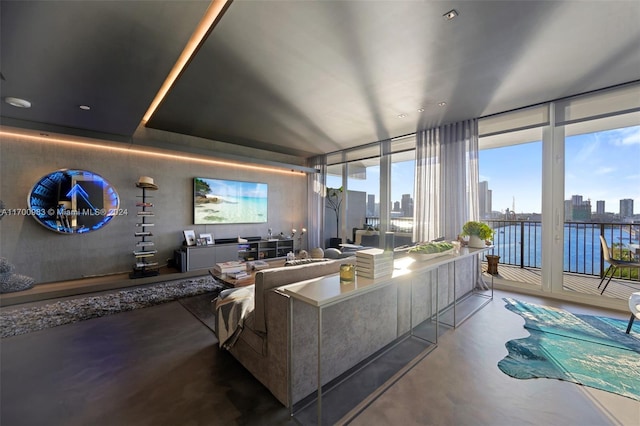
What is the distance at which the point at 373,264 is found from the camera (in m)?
1.58

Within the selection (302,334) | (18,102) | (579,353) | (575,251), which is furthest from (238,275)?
(575,251)

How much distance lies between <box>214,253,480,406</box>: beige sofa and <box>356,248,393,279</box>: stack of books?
13 centimetres

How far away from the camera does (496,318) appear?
2.76m

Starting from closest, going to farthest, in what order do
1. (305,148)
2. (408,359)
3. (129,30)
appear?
(129,30) → (408,359) → (305,148)

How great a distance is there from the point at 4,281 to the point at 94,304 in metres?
1.29

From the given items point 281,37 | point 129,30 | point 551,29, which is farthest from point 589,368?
point 129,30

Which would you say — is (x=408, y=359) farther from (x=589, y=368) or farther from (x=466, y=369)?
(x=589, y=368)

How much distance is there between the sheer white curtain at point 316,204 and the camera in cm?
668

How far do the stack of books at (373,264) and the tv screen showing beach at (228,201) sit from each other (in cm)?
436

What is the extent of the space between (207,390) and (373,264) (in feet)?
4.61

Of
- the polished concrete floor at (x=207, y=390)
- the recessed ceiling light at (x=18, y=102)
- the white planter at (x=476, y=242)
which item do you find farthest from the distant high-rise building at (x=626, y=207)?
the recessed ceiling light at (x=18, y=102)

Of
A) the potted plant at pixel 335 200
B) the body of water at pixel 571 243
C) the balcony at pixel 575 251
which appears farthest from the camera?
the potted plant at pixel 335 200

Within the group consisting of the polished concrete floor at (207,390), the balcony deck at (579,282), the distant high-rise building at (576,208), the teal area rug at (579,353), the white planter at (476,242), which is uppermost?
the distant high-rise building at (576,208)

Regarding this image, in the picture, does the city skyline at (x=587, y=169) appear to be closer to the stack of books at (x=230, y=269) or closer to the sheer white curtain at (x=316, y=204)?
the sheer white curtain at (x=316, y=204)
